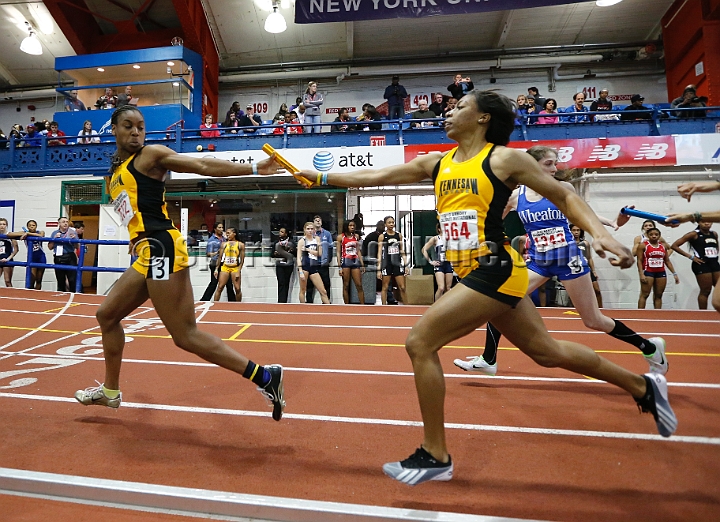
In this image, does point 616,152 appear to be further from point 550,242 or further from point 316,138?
point 550,242

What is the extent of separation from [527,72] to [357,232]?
13.0 meters

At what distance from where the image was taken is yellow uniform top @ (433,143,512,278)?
6.96ft

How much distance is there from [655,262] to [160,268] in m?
10.4

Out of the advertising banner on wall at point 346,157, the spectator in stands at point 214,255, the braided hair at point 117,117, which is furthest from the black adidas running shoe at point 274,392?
the advertising banner on wall at point 346,157

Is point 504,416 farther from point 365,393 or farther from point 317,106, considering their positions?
point 317,106

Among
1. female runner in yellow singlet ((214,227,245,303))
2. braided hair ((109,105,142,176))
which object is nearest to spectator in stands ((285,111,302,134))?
female runner in yellow singlet ((214,227,245,303))

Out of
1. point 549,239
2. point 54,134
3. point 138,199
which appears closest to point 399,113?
point 549,239

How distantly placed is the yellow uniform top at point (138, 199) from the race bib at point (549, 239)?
3.26 m

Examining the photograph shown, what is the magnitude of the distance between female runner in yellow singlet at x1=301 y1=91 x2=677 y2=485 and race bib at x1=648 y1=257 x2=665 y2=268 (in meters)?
8.51

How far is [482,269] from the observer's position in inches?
82.4

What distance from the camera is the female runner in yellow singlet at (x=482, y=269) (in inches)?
79.0

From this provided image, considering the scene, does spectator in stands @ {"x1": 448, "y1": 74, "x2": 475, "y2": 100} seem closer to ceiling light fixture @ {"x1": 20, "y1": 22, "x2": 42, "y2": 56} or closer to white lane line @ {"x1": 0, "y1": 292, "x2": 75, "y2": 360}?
white lane line @ {"x1": 0, "y1": 292, "x2": 75, "y2": 360}

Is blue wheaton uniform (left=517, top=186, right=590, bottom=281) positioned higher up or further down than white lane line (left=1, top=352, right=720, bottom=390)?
higher up

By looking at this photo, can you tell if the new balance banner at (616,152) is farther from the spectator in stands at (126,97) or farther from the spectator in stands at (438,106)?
the spectator in stands at (126,97)
